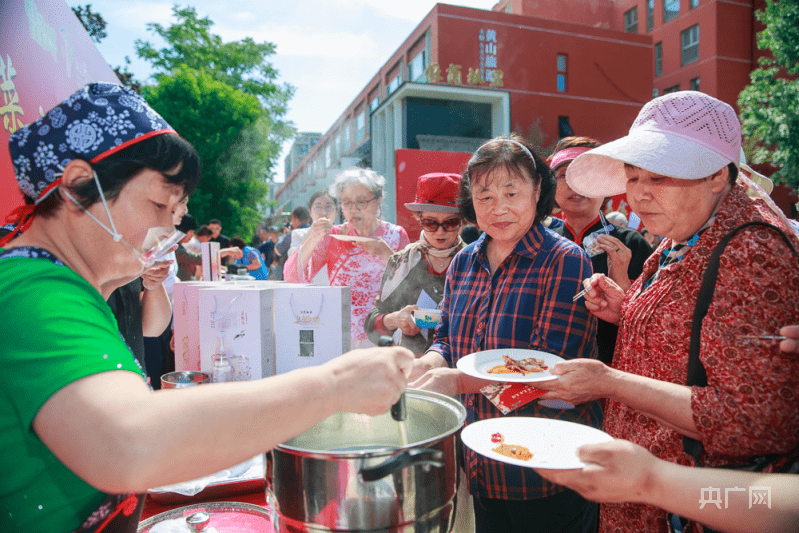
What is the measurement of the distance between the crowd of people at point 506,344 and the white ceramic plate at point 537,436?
0.11 metres

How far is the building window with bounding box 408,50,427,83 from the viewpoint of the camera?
1962 cm

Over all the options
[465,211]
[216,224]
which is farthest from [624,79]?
[465,211]

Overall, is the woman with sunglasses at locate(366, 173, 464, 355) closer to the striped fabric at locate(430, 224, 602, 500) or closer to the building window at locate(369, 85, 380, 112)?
the striped fabric at locate(430, 224, 602, 500)

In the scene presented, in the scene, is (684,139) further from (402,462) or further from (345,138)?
(345,138)

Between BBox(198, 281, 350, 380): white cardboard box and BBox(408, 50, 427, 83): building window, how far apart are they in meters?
19.0

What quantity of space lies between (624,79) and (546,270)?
2336 cm

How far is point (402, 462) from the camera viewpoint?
0.85m

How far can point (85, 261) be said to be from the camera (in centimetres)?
95

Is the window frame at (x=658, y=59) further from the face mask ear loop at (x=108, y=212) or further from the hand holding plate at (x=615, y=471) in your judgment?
the face mask ear loop at (x=108, y=212)

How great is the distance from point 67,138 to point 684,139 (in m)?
1.54

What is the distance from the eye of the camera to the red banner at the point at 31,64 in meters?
2.21

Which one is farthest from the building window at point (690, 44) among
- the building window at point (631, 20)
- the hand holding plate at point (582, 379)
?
the hand holding plate at point (582, 379)

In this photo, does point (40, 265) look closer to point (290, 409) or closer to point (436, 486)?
point (290, 409)

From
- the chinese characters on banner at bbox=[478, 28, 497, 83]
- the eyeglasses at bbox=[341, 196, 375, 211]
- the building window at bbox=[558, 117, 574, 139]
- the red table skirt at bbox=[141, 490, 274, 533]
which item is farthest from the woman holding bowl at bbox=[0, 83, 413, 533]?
the building window at bbox=[558, 117, 574, 139]
